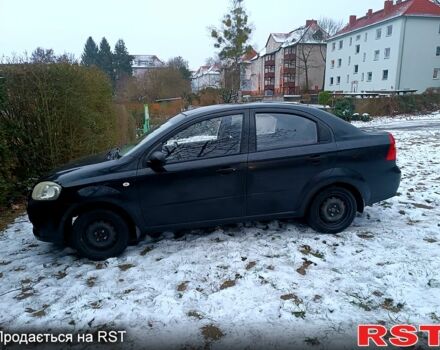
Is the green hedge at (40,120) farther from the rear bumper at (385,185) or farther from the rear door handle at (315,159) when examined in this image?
the rear bumper at (385,185)

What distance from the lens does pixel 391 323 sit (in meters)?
2.64

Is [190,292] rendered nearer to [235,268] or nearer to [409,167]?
[235,268]

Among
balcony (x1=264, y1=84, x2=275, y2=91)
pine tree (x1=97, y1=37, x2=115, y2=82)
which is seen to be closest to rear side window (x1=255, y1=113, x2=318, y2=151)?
balcony (x1=264, y1=84, x2=275, y2=91)

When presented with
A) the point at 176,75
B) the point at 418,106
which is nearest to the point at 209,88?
the point at 176,75

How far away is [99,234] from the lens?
12.4 feet

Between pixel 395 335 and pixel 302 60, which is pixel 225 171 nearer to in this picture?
pixel 395 335

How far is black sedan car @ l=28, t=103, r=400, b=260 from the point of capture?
369cm

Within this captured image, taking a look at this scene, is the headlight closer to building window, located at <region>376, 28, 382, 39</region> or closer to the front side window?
the front side window

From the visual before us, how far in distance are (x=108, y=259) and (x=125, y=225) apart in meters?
0.43

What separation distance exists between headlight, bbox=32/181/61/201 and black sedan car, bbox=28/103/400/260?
0.05ft

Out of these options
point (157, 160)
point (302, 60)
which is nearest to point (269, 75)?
point (302, 60)

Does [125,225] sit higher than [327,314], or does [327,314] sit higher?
[125,225]

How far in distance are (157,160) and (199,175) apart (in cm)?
51

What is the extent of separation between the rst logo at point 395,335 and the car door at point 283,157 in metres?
1.74
